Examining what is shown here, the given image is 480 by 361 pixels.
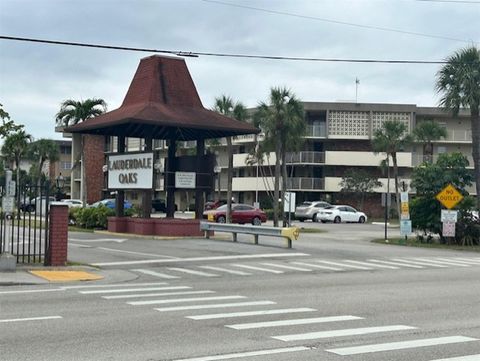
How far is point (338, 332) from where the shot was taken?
30.7 feet

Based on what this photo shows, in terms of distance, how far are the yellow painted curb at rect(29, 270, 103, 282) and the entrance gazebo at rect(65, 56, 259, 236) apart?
42.4ft

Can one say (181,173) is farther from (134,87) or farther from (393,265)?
(393,265)

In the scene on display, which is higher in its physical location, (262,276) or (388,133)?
(388,133)

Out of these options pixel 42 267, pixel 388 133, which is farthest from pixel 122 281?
pixel 388 133

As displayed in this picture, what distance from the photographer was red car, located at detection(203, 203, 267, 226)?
46906 millimetres

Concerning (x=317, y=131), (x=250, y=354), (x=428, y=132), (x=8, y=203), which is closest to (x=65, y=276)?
(x=8, y=203)

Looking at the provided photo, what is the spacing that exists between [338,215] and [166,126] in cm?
2941

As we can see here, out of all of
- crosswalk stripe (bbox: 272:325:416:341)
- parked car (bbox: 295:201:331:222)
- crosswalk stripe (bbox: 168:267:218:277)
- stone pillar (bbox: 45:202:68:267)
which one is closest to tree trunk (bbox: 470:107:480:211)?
crosswalk stripe (bbox: 168:267:218:277)

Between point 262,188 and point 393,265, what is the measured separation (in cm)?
4761

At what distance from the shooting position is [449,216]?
31.5 m

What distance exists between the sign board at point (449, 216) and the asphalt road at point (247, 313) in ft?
36.0

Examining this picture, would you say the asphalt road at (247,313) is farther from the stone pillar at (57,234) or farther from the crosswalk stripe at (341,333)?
the stone pillar at (57,234)

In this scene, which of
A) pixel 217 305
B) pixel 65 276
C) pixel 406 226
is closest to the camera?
pixel 217 305

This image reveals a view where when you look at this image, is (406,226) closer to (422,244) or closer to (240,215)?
(422,244)
